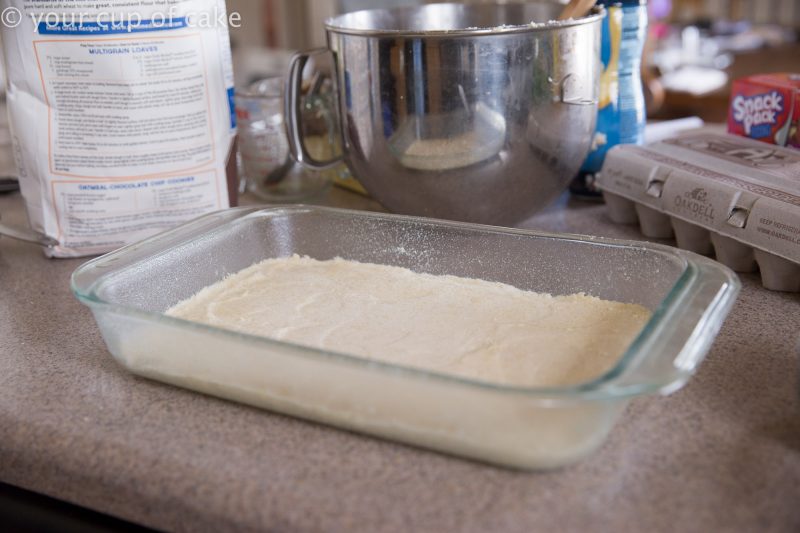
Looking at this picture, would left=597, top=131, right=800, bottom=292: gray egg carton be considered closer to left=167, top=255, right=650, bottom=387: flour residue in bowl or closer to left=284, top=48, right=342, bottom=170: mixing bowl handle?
left=167, top=255, right=650, bottom=387: flour residue in bowl

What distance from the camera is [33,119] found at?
79 centimetres

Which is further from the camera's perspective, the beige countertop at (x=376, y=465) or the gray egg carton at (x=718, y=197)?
the gray egg carton at (x=718, y=197)

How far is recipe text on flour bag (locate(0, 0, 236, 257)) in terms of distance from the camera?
76 cm

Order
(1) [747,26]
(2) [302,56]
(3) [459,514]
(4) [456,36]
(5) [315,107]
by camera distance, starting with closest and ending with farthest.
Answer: (3) [459,514]
(4) [456,36]
(2) [302,56]
(5) [315,107]
(1) [747,26]

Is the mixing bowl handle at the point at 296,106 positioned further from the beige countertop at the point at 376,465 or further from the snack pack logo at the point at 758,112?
the snack pack logo at the point at 758,112

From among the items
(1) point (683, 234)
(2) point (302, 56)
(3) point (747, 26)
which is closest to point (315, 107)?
(2) point (302, 56)

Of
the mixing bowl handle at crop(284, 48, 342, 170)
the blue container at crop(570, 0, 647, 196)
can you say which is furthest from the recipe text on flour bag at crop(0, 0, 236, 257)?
the blue container at crop(570, 0, 647, 196)

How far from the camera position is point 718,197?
0.72 meters

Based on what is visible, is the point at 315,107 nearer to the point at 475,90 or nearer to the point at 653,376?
the point at 475,90

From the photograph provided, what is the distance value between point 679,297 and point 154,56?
0.55 meters

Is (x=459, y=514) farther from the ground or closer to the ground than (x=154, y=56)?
closer to the ground

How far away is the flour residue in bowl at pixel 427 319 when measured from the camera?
0.54m

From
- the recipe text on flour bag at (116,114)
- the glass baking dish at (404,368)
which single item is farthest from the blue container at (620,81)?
the recipe text on flour bag at (116,114)

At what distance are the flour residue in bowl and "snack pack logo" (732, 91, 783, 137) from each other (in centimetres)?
38
